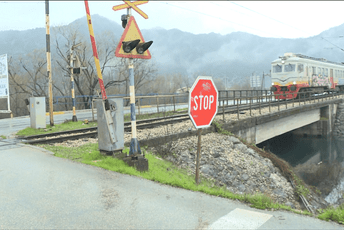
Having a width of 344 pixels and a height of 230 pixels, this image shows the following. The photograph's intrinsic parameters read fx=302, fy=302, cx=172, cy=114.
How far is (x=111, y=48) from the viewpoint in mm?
41562

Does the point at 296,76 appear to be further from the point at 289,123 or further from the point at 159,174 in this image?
the point at 159,174

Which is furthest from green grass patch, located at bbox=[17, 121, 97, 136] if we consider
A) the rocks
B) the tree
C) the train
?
the tree

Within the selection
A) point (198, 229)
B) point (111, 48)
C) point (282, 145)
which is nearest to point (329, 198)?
point (198, 229)

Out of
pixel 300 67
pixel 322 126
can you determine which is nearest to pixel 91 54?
pixel 300 67

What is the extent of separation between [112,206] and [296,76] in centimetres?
2693

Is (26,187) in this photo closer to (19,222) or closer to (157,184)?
(19,222)

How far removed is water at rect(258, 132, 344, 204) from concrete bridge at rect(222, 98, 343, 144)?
0.92 m

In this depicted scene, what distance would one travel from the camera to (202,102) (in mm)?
5703

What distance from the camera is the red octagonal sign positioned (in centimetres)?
547

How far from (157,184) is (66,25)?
3718cm

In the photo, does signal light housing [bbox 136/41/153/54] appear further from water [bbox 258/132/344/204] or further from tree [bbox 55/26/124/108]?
tree [bbox 55/26/124/108]

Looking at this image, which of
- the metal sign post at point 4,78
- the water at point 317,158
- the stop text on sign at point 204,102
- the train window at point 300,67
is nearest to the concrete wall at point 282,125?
the water at point 317,158

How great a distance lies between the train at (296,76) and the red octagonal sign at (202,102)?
21766mm

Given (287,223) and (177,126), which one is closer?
(287,223)
